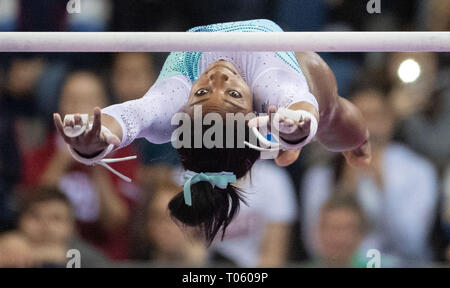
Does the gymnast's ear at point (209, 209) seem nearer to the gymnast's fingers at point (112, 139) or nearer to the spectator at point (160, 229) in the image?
the spectator at point (160, 229)

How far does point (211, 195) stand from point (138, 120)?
25 cm

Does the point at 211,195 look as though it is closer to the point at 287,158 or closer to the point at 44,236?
the point at 287,158

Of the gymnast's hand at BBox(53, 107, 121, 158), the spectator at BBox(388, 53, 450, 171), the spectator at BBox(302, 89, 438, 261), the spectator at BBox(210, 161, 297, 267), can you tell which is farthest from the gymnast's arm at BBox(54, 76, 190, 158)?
the spectator at BBox(388, 53, 450, 171)

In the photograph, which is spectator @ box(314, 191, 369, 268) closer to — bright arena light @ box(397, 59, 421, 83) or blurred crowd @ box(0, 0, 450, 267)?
blurred crowd @ box(0, 0, 450, 267)

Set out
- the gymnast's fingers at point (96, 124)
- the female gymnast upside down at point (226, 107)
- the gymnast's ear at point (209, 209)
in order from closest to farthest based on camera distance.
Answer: the gymnast's fingers at point (96, 124)
the female gymnast upside down at point (226, 107)
the gymnast's ear at point (209, 209)

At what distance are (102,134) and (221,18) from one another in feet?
1.49

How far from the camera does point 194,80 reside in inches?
52.4

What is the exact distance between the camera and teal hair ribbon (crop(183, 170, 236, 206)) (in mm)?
1329

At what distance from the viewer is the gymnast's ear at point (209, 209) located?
137 cm

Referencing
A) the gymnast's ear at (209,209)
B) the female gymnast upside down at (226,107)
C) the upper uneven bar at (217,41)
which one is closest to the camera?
the upper uneven bar at (217,41)

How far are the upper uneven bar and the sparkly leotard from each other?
0.11m

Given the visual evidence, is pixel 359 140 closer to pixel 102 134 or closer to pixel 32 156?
pixel 102 134

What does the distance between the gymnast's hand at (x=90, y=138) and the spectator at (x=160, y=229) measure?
27cm

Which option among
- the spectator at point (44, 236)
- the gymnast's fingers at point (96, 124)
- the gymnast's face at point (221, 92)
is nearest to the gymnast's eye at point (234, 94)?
the gymnast's face at point (221, 92)
